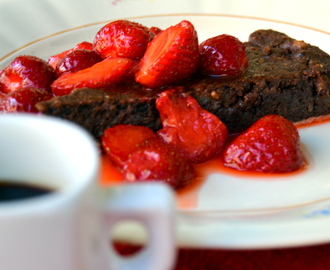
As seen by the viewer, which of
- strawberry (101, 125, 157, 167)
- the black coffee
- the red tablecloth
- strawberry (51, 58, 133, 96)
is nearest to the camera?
the black coffee

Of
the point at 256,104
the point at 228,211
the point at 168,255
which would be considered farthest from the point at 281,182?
the point at 168,255

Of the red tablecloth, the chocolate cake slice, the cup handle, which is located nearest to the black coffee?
the cup handle

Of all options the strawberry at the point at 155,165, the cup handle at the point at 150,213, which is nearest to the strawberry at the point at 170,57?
the strawberry at the point at 155,165

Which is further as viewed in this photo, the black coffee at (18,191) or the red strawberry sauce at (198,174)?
the red strawberry sauce at (198,174)

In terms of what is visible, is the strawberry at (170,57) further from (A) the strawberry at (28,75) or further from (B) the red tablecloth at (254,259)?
(B) the red tablecloth at (254,259)

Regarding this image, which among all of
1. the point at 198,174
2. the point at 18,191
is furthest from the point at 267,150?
the point at 18,191

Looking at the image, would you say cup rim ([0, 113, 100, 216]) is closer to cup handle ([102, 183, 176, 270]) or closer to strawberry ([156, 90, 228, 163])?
cup handle ([102, 183, 176, 270])
